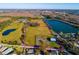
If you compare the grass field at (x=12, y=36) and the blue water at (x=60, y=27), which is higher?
the blue water at (x=60, y=27)

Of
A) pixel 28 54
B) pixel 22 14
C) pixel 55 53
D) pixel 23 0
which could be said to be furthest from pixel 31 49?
pixel 23 0

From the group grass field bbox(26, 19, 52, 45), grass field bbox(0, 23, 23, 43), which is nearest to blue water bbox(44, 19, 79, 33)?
grass field bbox(26, 19, 52, 45)

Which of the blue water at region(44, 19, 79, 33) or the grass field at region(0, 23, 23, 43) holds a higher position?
the blue water at region(44, 19, 79, 33)

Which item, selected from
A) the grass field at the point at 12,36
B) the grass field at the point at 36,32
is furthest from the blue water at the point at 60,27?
the grass field at the point at 12,36

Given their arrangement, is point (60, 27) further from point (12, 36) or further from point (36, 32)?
point (12, 36)

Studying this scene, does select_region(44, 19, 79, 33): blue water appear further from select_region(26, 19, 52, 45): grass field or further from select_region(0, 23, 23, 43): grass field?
select_region(0, 23, 23, 43): grass field

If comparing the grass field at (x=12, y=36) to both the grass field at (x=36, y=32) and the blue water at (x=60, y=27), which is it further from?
the blue water at (x=60, y=27)

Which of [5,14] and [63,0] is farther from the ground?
[63,0]

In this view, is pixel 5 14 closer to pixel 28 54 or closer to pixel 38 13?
pixel 38 13
